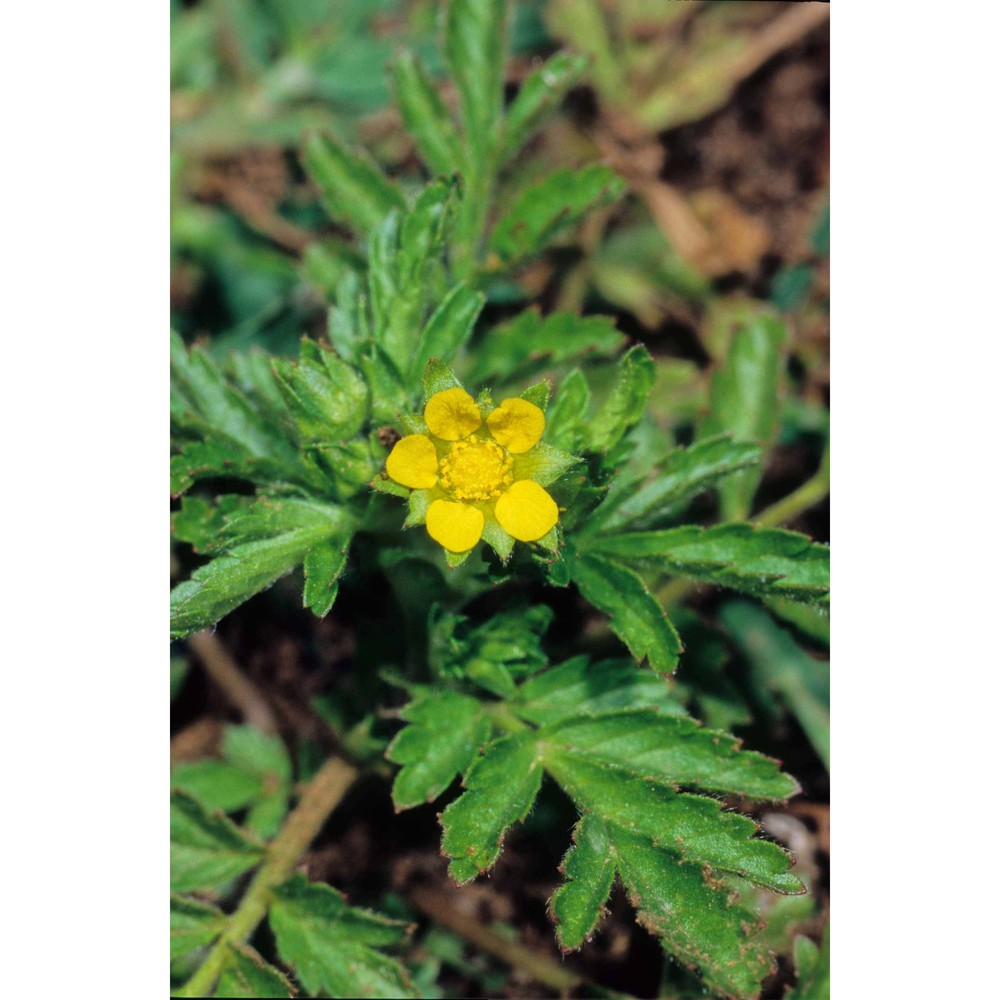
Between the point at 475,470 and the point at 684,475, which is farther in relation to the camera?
the point at 684,475

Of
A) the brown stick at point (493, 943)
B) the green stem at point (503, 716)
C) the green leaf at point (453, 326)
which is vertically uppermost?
the green leaf at point (453, 326)

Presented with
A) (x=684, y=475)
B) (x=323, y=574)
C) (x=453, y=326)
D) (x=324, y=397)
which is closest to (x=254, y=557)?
(x=323, y=574)

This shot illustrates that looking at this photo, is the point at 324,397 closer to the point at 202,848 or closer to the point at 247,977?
the point at 202,848

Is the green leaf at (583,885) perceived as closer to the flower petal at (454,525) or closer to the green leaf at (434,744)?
the green leaf at (434,744)

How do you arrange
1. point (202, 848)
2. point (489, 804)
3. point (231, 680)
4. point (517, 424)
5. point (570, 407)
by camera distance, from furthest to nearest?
point (231, 680)
point (202, 848)
point (570, 407)
point (489, 804)
point (517, 424)

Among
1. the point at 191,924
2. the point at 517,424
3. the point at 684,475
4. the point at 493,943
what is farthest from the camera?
the point at 493,943

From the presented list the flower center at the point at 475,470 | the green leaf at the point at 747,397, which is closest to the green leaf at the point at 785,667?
the green leaf at the point at 747,397

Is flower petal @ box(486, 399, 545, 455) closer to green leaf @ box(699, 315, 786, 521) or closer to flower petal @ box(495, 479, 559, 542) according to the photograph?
flower petal @ box(495, 479, 559, 542)
